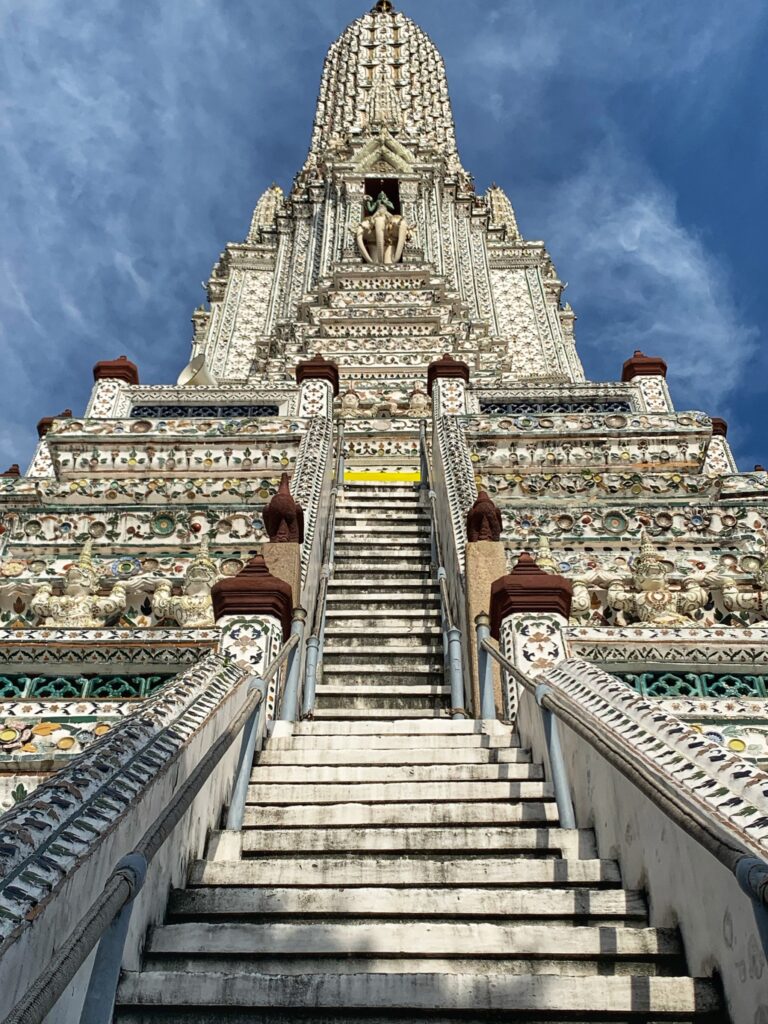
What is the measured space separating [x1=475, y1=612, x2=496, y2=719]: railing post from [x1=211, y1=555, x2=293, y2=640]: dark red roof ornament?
4.55 ft

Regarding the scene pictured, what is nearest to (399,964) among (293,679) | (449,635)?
(293,679)

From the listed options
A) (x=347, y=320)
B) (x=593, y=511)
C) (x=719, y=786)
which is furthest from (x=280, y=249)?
(x=719, y=786)

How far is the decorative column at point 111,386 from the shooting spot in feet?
42.9

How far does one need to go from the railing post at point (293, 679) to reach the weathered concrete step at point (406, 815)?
1.36 m

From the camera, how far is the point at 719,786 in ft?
9.48

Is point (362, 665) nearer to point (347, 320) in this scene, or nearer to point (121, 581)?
point (121, 581)

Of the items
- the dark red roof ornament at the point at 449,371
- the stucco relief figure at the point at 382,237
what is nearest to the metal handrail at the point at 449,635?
the dark red roof ornament at the point at 449,371

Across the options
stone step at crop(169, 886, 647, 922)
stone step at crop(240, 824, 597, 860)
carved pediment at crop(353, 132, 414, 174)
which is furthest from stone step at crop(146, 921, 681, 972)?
carved pediment at crop(353, 132, 414, 174)

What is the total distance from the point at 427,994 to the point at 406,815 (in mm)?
1529

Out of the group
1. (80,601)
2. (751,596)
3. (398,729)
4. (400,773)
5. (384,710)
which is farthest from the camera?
(751,596)

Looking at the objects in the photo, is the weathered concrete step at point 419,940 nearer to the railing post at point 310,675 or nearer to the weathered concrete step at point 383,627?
the railing post at point 310,675

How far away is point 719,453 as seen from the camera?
13.0 metres

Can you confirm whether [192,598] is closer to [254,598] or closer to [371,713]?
[254,598]

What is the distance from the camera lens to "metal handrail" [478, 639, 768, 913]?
7.39 ft
